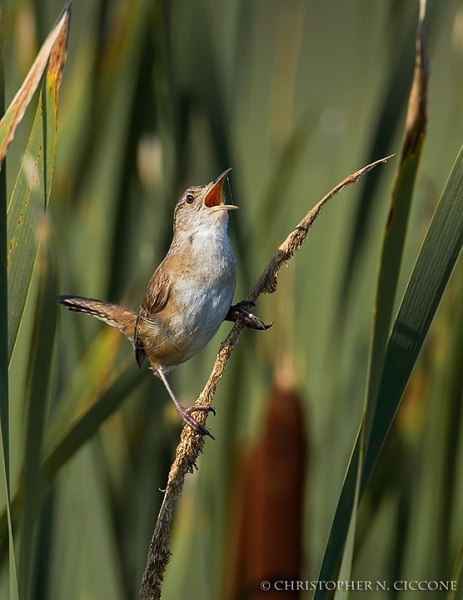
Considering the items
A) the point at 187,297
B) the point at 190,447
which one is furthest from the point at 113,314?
the point at 190,447

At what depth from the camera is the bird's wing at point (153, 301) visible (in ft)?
7.49

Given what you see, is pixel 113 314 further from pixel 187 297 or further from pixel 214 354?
pixel 214 354

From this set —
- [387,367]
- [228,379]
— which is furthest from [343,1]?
[387,367]

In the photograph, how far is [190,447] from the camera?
135 centimetres

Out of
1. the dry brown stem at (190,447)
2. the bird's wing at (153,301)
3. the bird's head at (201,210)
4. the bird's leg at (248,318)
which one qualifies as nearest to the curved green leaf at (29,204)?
the dry brown stem at (190,447)

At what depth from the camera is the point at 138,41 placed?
1.83m

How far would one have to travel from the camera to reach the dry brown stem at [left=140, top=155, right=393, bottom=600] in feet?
4.03

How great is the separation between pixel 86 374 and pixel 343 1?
9961 mm

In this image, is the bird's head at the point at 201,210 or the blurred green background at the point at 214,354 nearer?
the blurred green background at the point at 214,354

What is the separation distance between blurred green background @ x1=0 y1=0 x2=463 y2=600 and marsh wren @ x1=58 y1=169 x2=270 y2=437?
2.2 inches

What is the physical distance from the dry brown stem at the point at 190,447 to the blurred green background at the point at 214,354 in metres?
0.22

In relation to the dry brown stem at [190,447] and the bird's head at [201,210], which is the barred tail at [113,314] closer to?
the bird's head at [201,210]

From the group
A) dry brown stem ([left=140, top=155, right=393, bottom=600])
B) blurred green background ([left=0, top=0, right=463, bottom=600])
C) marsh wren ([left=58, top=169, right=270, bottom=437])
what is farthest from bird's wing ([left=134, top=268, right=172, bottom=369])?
dry brown stem ([left=140, top=155, right=393, bottom=600])

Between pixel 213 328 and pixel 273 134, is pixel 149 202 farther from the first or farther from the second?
pixel 273 134
